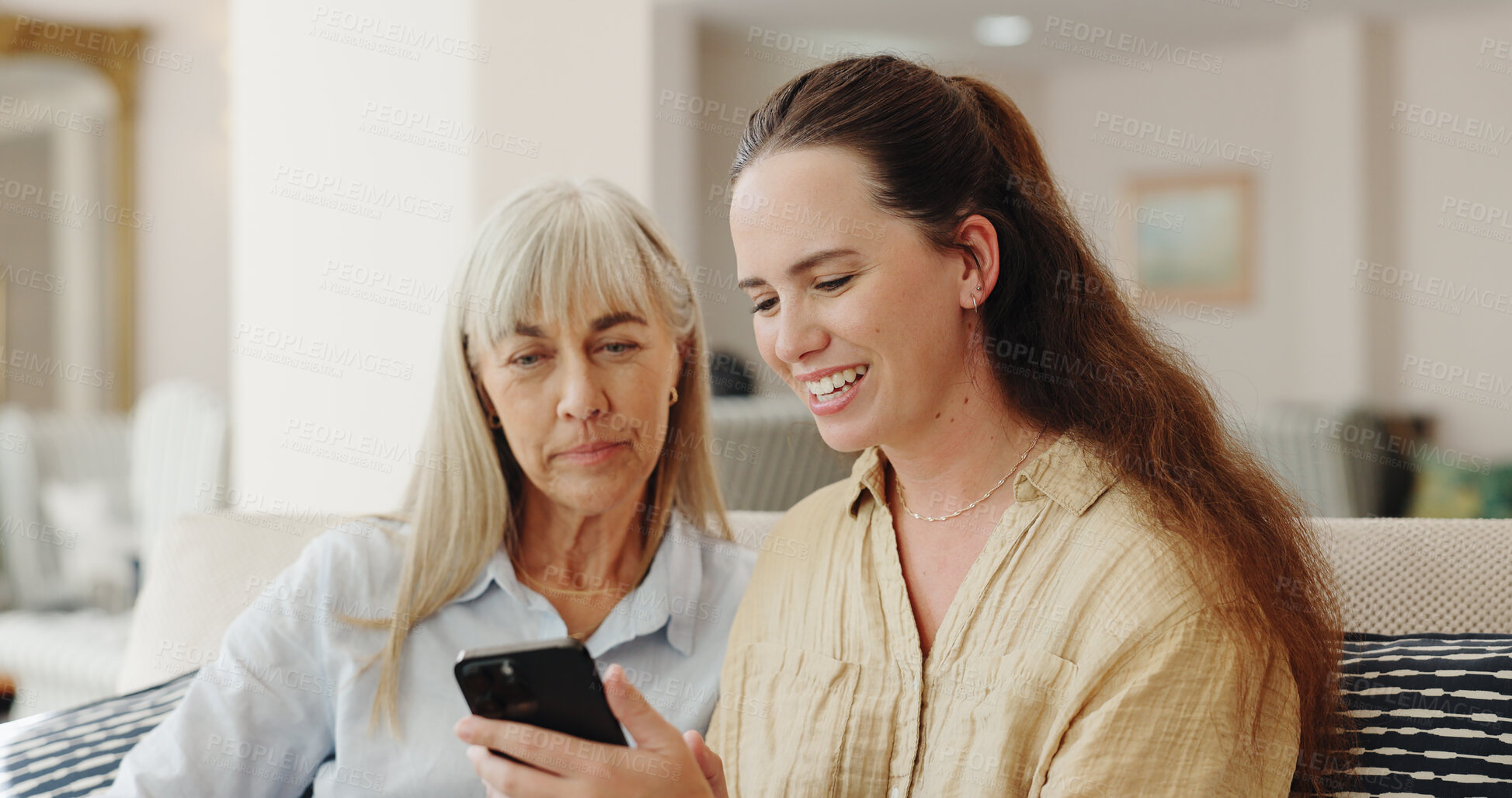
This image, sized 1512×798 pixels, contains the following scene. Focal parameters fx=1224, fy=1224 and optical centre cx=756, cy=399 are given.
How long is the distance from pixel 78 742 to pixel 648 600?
0.71m

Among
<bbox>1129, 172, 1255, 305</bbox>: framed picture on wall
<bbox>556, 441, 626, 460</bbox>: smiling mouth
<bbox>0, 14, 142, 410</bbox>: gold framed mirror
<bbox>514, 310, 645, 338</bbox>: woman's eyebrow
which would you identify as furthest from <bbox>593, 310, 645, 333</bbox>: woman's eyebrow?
A: <bbox>1129, 172, 1255, 305</bbox>: framed picture on wall

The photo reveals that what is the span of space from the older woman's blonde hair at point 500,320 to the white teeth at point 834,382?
0.36 m

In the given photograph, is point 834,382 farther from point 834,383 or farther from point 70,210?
point 70,210

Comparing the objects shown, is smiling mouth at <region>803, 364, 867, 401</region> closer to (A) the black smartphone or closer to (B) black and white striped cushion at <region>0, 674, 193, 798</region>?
(A) the black smartphone

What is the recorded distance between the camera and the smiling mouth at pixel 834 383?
1224 mm

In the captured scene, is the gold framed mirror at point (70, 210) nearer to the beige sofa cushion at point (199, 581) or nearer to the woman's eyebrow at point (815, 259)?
the beige sofa cushion at point (199, 581)

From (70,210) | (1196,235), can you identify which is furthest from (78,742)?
(1196,235)

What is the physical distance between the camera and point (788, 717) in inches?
51.6

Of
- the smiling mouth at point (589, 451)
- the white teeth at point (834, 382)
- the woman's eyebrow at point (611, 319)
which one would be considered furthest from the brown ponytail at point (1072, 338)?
the smiling mouth at point (589, 451)

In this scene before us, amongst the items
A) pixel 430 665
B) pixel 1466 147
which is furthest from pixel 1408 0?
pixel 430 665

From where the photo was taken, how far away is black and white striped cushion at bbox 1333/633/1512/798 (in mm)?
1140

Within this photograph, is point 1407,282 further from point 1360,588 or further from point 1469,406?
point 1360,588

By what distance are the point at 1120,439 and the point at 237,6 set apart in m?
3.29

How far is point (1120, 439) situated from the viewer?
1221 mm
